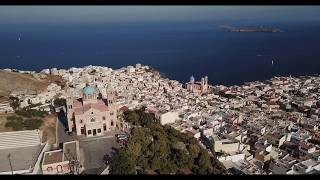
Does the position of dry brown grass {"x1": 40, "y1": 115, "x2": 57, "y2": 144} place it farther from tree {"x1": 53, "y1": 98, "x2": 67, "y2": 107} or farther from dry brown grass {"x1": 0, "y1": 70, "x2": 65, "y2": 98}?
dry brown grass {"x1": 0, "y1": 70, "x2": 65, "y2": 98}

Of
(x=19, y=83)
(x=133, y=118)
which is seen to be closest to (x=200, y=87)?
(x=133, y=118)

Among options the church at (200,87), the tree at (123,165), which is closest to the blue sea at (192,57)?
the church at (200,87)

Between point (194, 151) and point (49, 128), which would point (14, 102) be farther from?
point (194, 151)

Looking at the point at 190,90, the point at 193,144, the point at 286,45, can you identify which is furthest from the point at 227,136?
the point at 286,45

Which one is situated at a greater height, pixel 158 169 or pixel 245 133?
pixel 158 169

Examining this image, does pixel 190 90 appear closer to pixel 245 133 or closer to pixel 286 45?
pixel 245 133

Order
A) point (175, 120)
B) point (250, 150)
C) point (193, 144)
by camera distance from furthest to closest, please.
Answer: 1. point (175, 120)
2. point (250, 150)
3. point (193, 144)
